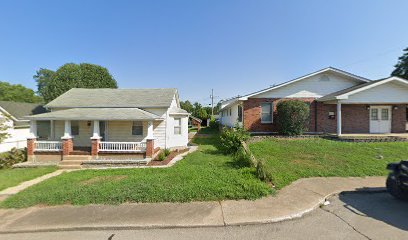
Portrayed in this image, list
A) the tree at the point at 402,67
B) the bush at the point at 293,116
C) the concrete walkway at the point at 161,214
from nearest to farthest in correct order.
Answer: the concrete walkway at the point at 161,214 → the bush at the point at 293,116 → the tree at the point at 402,67

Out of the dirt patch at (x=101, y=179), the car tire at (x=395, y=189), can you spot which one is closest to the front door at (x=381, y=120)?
the car tire at (x=395, y=189)

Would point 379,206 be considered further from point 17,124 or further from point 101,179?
point 17,124

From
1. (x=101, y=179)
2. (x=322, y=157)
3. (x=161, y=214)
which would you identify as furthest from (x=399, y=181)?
(x=101, y=179)

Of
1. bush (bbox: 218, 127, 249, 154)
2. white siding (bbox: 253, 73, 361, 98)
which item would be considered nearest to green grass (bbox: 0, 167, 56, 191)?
bush (bbox: 218, 127, 249, 154)

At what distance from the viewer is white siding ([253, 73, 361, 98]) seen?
→ 15664 millimetres

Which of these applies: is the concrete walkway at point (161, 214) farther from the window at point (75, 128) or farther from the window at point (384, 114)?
the window at point (384, 114)

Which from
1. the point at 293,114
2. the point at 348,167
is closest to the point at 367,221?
the point at 348,167

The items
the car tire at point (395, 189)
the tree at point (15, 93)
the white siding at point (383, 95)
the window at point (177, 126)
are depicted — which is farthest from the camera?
the tree at point (15, 93)

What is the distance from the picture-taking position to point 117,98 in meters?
15.6

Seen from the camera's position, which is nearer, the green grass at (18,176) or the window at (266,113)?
the green grass at (18,176)

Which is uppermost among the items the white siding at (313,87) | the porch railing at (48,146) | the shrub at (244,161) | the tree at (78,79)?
the tree at (78,79)

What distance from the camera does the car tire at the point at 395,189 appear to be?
5539mm

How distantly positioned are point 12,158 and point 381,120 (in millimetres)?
24976

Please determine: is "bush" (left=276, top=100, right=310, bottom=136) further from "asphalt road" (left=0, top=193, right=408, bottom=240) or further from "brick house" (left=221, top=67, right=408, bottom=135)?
"asphalt road" (left=0, top=193, right=408, bottom=240)
